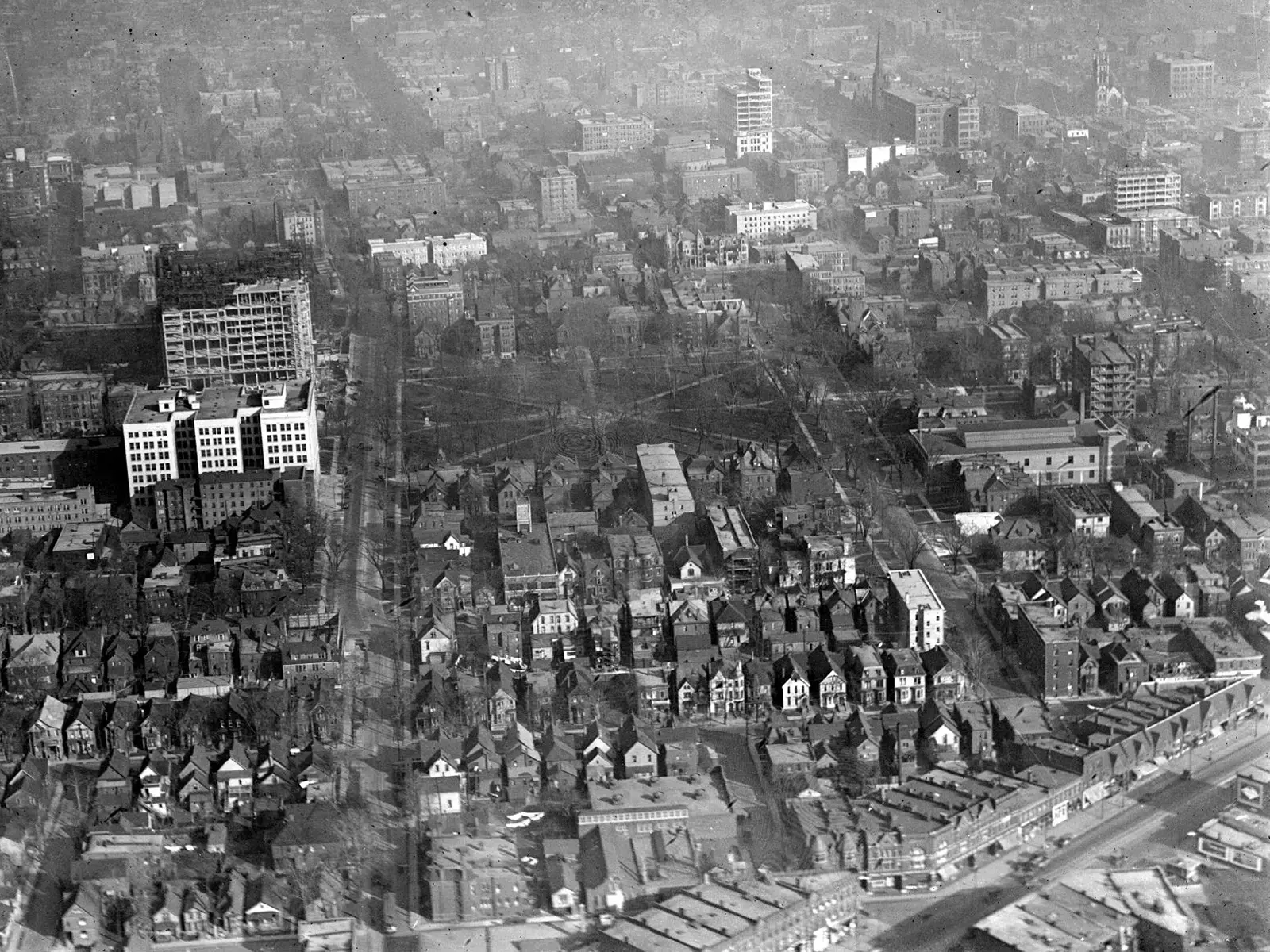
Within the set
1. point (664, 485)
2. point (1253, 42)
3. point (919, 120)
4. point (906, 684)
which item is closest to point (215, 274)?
point (664, 485)

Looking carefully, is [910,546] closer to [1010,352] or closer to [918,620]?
[918,620]

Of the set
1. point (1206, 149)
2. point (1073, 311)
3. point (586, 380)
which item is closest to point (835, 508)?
point (586, 380)

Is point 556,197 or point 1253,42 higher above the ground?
point 1253,42

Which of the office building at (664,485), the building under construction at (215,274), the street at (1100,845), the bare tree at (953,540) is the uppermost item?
the building under construction at (215,274)

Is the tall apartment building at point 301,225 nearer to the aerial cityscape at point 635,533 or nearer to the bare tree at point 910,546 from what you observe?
the aerial cityscape at point 635,533

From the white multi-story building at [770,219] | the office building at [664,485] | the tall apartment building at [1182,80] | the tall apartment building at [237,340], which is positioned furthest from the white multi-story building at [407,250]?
the tall apartment building at [1182,80]

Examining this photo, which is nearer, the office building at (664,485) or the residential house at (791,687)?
the residential house at (791,687)

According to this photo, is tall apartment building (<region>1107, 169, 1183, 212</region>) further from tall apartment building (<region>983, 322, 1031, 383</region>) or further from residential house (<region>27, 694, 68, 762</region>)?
residential house (<region>27, 694, 68, 762</region>)
